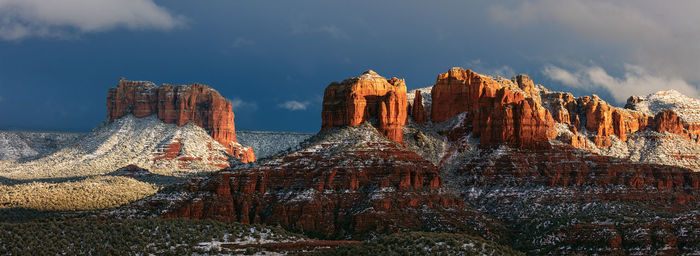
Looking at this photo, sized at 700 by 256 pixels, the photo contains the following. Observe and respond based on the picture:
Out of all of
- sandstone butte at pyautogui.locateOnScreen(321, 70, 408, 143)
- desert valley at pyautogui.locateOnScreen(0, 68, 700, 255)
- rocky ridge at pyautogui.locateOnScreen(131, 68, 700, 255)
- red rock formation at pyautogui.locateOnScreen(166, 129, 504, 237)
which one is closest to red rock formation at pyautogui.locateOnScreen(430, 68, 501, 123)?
desert valley at pyautogui.locateOnScreen(0, 68, 700, 255)

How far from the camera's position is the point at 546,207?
399ft

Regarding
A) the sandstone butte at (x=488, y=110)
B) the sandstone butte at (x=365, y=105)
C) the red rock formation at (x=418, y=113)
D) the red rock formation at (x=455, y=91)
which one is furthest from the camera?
the red rock formation at (x=418, y=113)

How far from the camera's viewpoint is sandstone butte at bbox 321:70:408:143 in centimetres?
14012

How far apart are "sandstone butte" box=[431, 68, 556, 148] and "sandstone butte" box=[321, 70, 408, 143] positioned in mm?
14512

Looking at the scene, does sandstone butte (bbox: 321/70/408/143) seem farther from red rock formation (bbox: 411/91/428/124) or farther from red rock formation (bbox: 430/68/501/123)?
red rock formation (bbox: 430/68/501/123)

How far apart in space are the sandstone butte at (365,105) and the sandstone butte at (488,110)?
47.6 feet

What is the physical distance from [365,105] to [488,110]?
25.6 m

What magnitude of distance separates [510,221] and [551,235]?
528 inches

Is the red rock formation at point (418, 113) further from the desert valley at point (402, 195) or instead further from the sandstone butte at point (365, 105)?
the sandstone butte at point (365, 105)

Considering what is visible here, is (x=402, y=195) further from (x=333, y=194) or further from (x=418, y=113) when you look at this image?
(x=418, y=113)

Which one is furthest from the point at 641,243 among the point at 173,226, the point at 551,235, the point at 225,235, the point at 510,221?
the point at 173,226

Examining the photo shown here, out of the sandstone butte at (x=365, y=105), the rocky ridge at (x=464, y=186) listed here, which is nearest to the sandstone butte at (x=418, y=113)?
the rocky ridge at (x=464, y=186)

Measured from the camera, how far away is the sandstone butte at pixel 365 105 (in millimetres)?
140125

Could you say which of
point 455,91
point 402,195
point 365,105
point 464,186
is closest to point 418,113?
point 455,91
